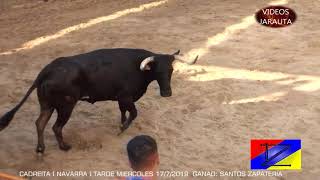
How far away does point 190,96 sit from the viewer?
8094mm

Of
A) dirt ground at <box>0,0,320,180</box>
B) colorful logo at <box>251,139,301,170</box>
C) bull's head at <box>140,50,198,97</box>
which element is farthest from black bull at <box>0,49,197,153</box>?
colorful logo at <box>251,139,301,170</box>

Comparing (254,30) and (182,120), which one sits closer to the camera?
(182,120)

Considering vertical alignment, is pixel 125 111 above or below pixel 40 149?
above

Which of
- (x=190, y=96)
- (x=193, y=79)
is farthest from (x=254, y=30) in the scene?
(x=190, y=96)

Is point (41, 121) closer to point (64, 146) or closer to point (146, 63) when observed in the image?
point (64, 146)

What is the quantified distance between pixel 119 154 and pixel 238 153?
5.14 feet

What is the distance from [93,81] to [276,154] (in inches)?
102

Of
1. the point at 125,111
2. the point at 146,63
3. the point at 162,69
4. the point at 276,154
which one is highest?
the point at 146,63

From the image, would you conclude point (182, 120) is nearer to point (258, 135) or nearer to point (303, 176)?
point (258, 135)

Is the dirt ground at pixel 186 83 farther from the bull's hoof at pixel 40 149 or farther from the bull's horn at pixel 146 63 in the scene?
the bull's horn at pixel 146 63

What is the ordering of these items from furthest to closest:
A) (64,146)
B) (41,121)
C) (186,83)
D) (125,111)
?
(186,83)
(125,111)
(64,146)
(41,121)

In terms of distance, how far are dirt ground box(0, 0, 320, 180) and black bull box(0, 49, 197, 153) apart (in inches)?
20.1

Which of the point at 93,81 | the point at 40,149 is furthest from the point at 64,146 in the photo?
the point at 93,81

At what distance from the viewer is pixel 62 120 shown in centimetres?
Answer: 618
